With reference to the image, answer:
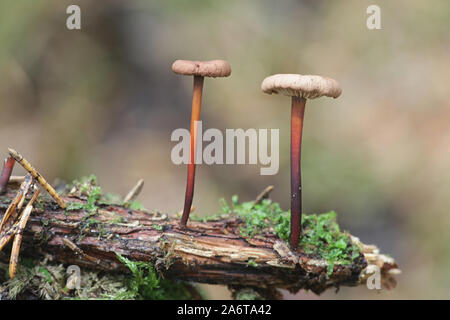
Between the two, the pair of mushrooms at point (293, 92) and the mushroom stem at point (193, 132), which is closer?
the pair of mushrooms at point (293, 92)

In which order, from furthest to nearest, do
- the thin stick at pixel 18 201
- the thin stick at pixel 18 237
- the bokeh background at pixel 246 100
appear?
1. the bokeh background at pixel 246 100
2. the thin stick at pixel 18 201
3. the thin stick at pixel 18 237

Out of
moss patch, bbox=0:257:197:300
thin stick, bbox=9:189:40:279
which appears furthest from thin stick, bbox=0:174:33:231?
moss patch, bbox=0:257:197:300

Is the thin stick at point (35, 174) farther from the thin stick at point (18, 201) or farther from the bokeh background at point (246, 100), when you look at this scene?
the bokeh background at point (246, 100)

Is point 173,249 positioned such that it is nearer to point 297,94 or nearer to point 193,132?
point 193,132

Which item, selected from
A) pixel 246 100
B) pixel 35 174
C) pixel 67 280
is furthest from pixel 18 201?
pixel 246 100

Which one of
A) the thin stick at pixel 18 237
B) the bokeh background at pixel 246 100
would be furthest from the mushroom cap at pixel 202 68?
the bokeh background at pixel 246 100

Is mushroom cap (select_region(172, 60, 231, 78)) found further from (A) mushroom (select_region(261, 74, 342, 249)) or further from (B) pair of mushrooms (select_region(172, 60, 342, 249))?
(A) mushroom (select_region(261, 74, 342, 249))
